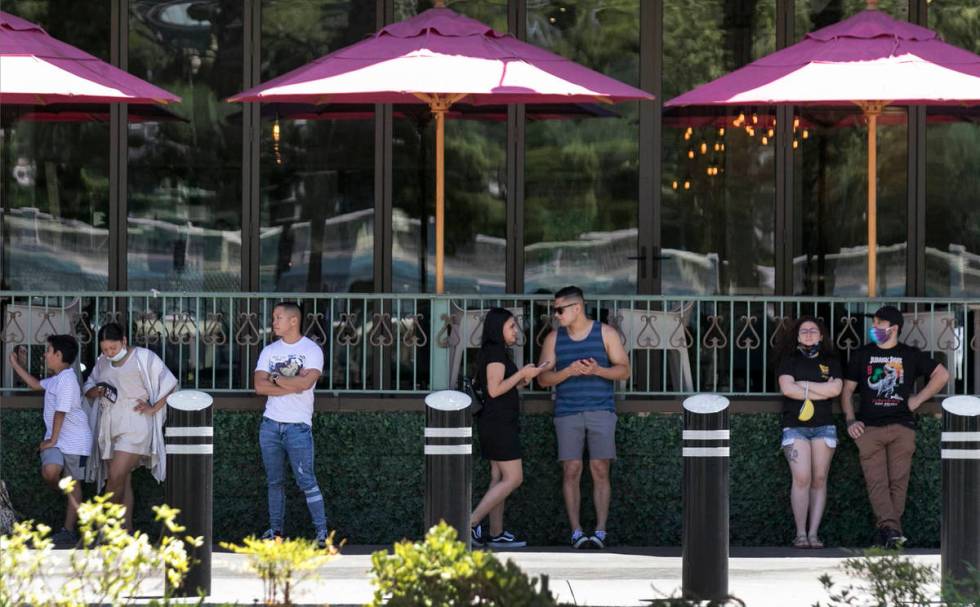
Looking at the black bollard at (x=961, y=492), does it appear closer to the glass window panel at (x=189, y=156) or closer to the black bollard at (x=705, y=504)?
the black bollard at (x=705, y=504)

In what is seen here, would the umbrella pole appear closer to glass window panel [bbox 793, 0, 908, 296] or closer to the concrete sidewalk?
the concrete sidewalk

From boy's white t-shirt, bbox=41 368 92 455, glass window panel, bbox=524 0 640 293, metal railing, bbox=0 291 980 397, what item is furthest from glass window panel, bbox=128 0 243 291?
glass window panel, bbox=524 0 640 293

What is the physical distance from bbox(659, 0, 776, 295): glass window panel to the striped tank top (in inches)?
71.7

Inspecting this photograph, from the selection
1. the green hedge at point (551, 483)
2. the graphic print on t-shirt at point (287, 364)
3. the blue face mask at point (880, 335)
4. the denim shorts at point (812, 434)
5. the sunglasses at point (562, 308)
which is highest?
the sunglasses at point (562, 308)

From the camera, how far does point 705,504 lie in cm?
944

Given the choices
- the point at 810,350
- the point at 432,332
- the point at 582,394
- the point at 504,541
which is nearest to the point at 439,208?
the point at 432,332

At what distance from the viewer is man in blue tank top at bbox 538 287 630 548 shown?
1215 cm

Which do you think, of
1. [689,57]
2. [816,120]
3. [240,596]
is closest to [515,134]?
[689,57]

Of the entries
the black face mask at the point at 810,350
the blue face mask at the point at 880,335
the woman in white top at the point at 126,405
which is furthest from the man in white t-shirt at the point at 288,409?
the blue face mask at the point at 880,335

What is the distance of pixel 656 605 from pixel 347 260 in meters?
7.52

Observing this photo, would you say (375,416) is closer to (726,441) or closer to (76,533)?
(76,533)

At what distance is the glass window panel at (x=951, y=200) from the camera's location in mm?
14000

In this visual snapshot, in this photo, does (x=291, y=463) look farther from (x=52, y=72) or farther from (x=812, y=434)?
(x=812, y=434)

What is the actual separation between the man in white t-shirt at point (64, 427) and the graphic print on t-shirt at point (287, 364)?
1370mm
